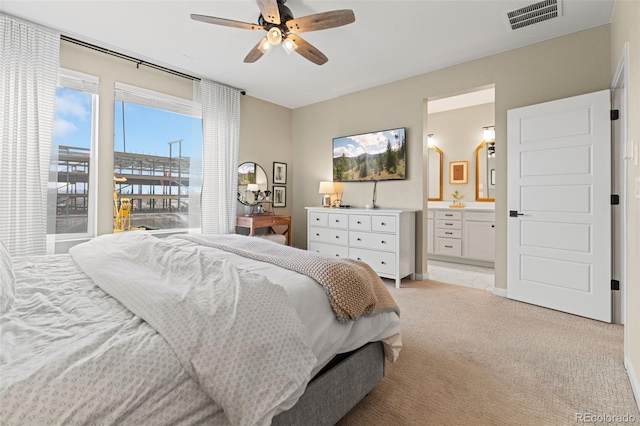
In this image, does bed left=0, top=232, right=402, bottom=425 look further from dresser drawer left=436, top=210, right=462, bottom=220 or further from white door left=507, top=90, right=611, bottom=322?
dresser drawer left=436, top=210, right=462, bottom=220

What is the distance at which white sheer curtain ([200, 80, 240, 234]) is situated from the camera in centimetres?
426

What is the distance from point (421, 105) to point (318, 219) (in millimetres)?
2102

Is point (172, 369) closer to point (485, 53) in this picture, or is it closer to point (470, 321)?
point (470, 321)

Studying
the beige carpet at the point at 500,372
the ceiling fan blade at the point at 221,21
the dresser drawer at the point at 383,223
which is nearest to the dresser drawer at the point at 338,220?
the dresser drawer at the point at 383,223

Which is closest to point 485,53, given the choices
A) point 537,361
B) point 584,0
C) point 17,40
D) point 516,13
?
point 516,13

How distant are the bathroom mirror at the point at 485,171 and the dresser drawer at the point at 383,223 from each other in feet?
8.30

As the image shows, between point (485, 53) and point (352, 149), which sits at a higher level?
point (485, 53)

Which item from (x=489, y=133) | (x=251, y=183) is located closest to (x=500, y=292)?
(x=489, y=133)

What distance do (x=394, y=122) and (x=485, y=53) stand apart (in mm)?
1294

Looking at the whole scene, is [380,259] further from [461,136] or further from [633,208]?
[461,136]

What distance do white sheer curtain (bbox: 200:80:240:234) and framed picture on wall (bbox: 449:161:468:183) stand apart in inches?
152

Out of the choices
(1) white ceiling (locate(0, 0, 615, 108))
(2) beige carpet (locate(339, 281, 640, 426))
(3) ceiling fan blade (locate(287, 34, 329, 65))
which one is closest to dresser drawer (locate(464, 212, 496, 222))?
(2) beige carpet (locate(339, 281, 640, 426))

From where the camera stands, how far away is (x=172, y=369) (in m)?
0.87

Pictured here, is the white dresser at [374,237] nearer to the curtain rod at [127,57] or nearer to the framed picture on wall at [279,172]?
the framed picture on wall at [279,172]
